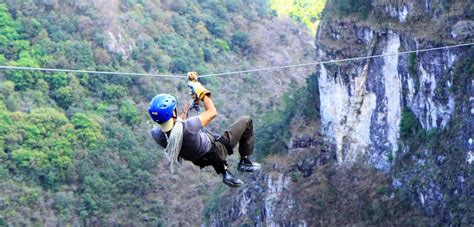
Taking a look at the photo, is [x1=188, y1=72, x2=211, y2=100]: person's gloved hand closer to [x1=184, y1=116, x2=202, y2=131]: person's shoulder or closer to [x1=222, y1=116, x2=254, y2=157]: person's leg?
[x1=184, y1=116, x2=202, y2=131]: person's shoulder

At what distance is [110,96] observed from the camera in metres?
52.4

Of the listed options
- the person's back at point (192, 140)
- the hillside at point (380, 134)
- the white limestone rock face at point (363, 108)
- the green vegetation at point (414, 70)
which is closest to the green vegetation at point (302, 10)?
the hillside at point (380, 134)

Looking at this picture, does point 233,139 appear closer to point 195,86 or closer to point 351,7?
point 195,86

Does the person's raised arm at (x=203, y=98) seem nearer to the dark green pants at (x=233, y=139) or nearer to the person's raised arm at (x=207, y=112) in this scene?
the person's raised arm at (x=207, y=112)

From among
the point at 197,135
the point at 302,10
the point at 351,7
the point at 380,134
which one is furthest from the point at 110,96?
the point at 197,135

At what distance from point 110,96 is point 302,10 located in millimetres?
19496

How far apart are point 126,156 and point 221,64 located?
1251cm

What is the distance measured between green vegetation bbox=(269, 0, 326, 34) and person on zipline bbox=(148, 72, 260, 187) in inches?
2264

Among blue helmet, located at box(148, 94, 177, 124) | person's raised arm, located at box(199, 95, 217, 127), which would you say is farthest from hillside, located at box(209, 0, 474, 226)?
blue helmet, located at box(148, 94, 177, 124)

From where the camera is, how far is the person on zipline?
30.4 ft

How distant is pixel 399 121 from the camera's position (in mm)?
31734

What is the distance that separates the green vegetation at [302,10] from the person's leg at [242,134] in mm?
57481

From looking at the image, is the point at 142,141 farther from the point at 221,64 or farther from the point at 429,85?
the point at 429,85

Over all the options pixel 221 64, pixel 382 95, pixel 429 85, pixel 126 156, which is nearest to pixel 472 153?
pixel 429 85
